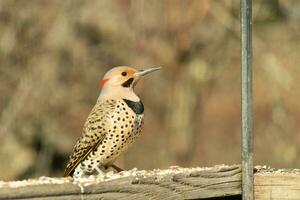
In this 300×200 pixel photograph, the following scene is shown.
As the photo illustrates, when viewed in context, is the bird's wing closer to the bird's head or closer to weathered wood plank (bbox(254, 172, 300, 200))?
the bird's head

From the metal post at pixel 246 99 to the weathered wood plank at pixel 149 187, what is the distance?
0.21 feet

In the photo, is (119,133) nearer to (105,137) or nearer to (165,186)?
(105,137)

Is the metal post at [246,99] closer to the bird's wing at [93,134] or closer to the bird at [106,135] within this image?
the bird at [106,135]

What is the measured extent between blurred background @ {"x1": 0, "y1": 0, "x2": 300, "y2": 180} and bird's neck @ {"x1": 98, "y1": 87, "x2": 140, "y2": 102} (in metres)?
3.46

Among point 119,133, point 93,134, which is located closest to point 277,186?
point 119,133

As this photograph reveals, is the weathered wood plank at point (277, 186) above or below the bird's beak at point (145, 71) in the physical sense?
below

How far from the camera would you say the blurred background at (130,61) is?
9219 mm

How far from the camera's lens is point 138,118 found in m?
5.53

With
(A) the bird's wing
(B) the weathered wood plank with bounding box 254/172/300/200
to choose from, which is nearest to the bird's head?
(A) the bird's wing

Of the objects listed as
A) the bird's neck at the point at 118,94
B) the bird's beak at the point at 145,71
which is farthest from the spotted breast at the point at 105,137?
the bird's beak at the point at 145,71

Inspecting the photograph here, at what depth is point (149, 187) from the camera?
3.74m

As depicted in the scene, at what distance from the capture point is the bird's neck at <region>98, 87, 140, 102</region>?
566 centimetres

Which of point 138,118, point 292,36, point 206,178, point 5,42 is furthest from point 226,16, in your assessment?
point 206,178

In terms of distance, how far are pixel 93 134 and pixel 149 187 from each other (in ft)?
5.91
